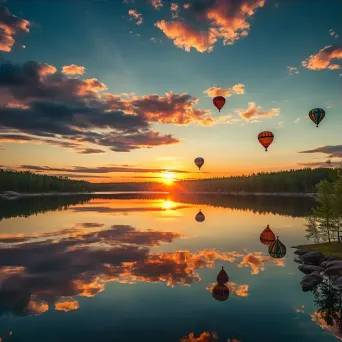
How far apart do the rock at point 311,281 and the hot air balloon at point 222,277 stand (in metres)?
5.94

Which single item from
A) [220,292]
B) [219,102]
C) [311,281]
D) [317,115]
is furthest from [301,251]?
[219,102]

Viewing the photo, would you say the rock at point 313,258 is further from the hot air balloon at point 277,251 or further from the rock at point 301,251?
the hot air balloon at point 277,251

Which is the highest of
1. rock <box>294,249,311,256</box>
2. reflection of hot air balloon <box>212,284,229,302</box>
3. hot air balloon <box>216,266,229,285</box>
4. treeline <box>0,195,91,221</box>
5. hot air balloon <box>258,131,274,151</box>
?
hot air balloon <box>258,131,274,151</box>

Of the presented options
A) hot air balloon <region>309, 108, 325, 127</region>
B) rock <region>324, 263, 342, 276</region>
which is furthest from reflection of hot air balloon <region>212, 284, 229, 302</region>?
hot air balloon <region>309, 108, 325, 127</region>

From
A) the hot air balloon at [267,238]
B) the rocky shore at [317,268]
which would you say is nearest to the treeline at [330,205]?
the rocky shore at [317,268]

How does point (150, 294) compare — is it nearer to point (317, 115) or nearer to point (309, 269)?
point (309, 269)

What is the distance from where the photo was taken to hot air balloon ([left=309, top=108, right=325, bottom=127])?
58.2 m

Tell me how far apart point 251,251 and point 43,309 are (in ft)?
83.0

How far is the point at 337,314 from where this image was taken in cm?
2092

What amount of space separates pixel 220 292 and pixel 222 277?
3709 millimetres

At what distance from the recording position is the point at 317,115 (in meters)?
58.4

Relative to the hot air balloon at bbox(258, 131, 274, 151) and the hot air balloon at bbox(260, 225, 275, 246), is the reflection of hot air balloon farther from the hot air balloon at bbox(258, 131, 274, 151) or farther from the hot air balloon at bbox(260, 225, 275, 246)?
the hot air balloon at bbox(258, 131, 274, 151)

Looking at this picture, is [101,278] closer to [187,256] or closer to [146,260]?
[146,260]

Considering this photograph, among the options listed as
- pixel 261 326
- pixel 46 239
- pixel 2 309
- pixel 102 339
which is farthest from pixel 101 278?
pixel 46 239
